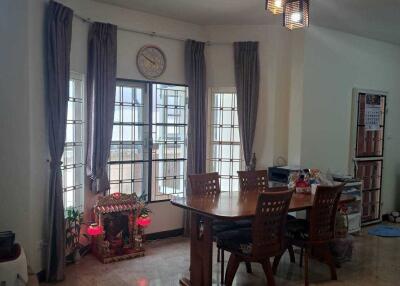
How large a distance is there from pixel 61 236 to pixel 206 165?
7.21 ft

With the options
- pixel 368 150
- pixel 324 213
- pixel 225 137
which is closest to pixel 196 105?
pixel 225 137

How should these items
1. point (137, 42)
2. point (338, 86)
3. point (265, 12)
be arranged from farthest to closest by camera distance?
point (338, 86)
point (137, 42)
point (265, 12)

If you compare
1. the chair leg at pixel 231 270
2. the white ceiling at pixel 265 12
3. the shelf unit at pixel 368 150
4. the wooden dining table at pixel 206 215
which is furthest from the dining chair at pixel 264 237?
the shelf unit at pixel 368 150

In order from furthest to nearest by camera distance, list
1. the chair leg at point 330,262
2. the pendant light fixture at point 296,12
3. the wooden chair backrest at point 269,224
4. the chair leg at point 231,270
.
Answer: the chair leg at point 330,262 < the chair leg at point 231,270 < the wooden chair backrest at point 269,224 < the pendant light fixture at point 296,12

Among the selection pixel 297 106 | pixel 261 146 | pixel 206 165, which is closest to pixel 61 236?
pixel 206 165

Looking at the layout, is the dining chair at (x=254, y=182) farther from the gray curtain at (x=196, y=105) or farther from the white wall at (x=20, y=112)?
the white wall at (x=20, y=112)

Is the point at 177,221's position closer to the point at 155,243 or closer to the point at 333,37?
the point at 155,243

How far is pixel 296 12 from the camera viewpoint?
8.87 ft

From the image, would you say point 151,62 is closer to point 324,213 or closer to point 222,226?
point 222,226

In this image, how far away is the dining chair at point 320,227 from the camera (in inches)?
134

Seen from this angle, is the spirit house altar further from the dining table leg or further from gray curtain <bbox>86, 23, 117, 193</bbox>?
the dining table leg

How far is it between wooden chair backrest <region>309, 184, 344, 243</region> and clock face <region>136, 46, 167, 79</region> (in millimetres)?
2416

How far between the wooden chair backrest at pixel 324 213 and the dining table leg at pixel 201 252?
0.99 meters

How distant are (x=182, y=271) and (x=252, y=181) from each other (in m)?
1.23
